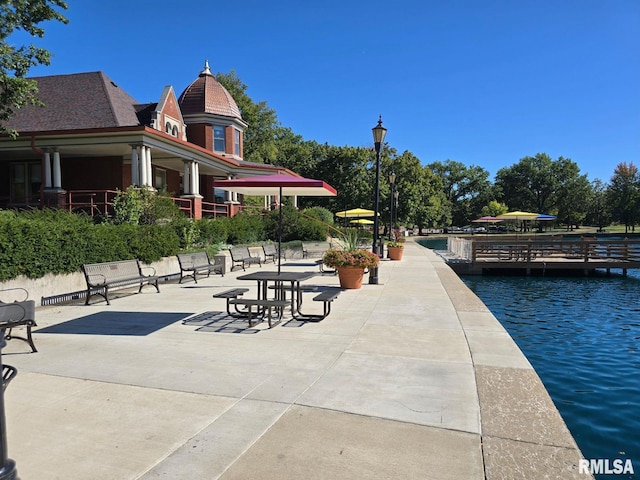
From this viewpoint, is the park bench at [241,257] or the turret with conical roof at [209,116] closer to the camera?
the park bench at [241,257]

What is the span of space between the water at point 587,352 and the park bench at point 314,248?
8835 mm

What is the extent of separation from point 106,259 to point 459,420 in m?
10.1

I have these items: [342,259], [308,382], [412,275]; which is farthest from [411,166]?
[308,382]

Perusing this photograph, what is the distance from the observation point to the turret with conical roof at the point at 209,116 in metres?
29.2

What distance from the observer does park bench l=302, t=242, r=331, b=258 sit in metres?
23.0

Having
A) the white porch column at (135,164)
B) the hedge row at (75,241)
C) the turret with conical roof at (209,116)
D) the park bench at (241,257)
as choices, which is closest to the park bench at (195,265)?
the hedge row at (75,241)

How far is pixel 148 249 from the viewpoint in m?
12.9

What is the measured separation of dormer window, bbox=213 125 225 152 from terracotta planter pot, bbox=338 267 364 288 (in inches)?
817

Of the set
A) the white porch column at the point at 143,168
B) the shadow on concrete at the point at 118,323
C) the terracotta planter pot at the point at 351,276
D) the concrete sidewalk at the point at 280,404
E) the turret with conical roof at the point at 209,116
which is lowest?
the concrete sidewalk at the point at 280,404

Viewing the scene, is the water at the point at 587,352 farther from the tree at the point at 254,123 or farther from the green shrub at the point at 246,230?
the tree at the point at 254,123

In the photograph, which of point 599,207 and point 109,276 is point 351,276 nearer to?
point 109,276

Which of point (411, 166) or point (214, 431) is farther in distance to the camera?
point (411, 166)

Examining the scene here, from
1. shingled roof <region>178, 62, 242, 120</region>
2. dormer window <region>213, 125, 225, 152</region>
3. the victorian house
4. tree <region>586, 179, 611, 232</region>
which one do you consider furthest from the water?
tree <region>586, 179, 611, 232</region>

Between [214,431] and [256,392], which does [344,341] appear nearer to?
Answer: [256,392]
